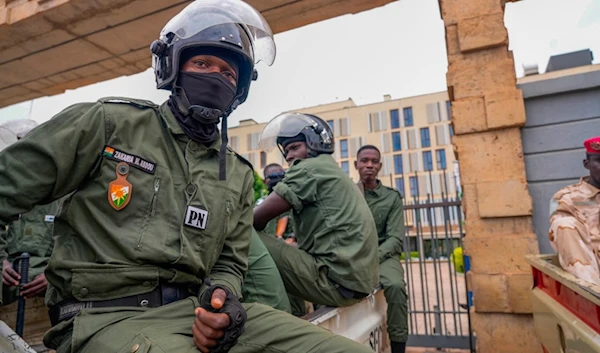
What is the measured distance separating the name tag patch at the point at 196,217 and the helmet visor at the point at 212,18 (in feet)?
2.46

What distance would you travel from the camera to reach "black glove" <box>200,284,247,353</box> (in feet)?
3.98

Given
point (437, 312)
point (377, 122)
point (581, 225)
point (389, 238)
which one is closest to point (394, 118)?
point (377, 122)

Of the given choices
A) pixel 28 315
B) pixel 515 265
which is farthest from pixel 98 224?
pixel 515 265

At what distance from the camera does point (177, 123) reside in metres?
1.62

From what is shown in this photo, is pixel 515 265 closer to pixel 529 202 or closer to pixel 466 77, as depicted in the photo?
pixel 529 202

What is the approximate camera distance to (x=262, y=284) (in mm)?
2197

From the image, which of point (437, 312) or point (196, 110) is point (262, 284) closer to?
point (196, 110)

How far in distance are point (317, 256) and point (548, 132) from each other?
294 centimetres

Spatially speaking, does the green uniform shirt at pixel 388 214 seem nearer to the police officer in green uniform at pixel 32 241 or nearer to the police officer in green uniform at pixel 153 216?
the police officer in green uniform at pixel 153 216

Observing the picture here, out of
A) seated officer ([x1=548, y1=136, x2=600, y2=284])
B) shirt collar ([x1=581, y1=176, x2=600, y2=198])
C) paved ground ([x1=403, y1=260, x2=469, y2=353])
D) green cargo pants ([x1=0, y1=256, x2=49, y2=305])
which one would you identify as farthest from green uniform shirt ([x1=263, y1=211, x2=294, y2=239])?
shirt collar ([x1=581, y1=176, x2=600, y2=198])

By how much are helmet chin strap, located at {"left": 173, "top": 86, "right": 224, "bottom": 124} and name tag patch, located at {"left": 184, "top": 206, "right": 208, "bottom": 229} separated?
0.38 meters

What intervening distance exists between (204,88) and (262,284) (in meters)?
1.13

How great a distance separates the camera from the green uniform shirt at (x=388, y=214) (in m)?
4.47

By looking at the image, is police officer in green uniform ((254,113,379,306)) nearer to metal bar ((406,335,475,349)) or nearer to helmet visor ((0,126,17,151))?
helmet visor ((0,126,17,151))
